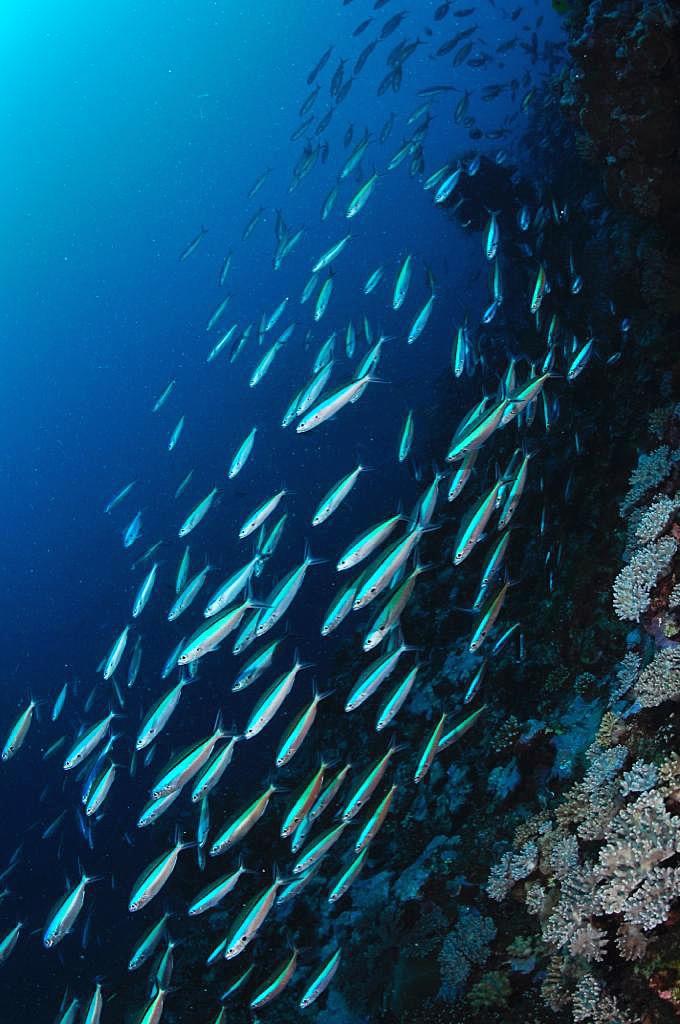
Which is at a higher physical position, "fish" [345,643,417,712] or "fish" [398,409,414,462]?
"fish" [398,409,414,462]

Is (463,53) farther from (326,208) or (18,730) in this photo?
(18,730)

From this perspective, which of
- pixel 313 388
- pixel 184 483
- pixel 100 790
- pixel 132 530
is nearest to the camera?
pixel 100 790

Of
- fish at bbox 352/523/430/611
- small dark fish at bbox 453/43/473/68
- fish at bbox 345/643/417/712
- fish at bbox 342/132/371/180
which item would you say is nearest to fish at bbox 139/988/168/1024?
fish at bbox 345/643/417/712

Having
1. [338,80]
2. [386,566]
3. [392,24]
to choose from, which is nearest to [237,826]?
[386,566]

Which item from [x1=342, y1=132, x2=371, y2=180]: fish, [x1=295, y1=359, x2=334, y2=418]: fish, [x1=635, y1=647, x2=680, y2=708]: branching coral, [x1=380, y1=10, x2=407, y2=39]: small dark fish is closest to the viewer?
[x1=635, y1=647, x2=680, y2=708]: branching coral

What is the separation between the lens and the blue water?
15.8 meters

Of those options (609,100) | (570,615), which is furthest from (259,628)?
(609,100)

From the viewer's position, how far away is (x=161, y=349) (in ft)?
336

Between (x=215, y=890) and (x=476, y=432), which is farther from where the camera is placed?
(x=215, y=890)

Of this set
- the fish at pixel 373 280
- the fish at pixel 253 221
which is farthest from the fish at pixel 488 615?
→ the fish at pixel 253 221

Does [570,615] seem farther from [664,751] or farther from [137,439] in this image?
[137,439]

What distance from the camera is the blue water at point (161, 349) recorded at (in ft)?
52.0

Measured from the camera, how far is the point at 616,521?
552cm

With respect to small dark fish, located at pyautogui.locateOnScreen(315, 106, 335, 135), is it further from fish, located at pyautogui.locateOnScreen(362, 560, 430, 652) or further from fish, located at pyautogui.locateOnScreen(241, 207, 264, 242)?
fish, located at pyautogui.locateOnScreen(362, 560, 430, 652)
